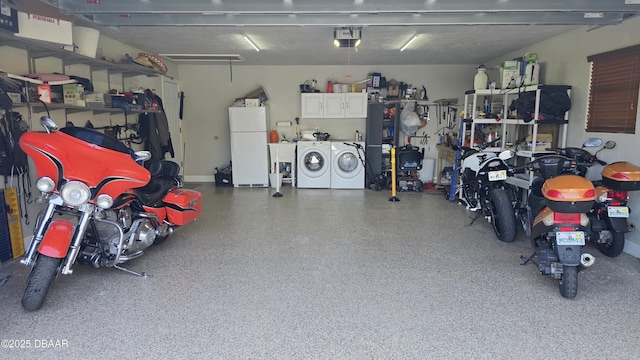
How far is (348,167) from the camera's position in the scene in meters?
7.32

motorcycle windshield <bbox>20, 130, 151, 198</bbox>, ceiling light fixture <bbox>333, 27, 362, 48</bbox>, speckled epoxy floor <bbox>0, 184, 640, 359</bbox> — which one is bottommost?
speckled epoxy floor <bbox>0, 184, 640, 359</bbox>

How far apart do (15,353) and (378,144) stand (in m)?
6.19

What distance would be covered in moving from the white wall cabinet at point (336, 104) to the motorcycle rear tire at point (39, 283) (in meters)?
5.56

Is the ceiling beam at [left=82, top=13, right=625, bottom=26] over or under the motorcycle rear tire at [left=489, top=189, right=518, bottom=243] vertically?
over

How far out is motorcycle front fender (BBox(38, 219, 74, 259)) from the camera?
260 centimetres

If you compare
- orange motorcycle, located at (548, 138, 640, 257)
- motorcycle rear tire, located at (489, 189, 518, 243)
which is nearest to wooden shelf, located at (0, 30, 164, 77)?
motorcycle rear tire, located at (489, 189, 518, 243)

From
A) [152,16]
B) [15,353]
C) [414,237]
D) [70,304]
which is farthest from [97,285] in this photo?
[414,237]

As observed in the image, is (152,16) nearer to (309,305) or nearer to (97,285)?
(97,285)

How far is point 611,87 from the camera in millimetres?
4082

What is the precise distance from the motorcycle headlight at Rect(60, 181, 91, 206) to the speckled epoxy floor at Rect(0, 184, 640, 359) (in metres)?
0.75

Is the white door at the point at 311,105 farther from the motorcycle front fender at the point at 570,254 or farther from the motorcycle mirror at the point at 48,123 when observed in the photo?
the motorcycle front fender at the point at 570,254

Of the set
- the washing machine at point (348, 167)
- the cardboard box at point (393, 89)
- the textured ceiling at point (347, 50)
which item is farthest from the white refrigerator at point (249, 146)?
the cardboard box at point (393, 89)

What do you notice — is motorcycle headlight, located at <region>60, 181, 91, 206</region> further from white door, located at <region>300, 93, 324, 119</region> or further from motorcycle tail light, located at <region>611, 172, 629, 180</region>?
white door, located at <region>300, 93, 324, 119</region>

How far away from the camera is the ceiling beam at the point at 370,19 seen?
3.58 meters
